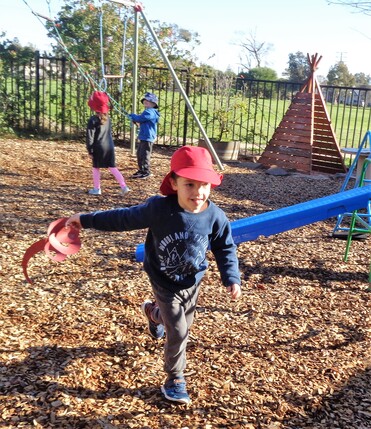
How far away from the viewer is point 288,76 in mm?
61969

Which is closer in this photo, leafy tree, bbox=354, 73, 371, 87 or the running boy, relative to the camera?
the running boy

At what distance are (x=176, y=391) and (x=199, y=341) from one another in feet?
2.26

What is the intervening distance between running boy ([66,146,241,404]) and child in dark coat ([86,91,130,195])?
465 centimetres

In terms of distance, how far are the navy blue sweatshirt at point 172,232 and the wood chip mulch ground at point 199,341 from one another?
2.17 feet

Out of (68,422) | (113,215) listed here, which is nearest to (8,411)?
(68,422)

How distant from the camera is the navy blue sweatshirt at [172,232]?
263cm

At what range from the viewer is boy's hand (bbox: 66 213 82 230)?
2.75 metres

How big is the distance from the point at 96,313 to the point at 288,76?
61.9m

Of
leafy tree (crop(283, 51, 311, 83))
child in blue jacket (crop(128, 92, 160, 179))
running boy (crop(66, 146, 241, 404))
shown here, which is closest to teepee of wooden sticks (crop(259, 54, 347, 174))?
child in blue jacket (crop(128, 92, 160, 179))

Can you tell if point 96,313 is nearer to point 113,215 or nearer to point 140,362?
point 140,362

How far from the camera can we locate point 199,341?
11.3 feet

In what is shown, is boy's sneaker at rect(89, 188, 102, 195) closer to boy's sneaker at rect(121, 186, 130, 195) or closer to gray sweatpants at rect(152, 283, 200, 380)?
boy's sneaker at rect(121, 186, 130, 195)

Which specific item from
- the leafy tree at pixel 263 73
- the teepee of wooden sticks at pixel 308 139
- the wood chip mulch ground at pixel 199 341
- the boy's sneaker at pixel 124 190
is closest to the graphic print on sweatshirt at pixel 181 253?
the wood chip mulch ground at pixel 199 341

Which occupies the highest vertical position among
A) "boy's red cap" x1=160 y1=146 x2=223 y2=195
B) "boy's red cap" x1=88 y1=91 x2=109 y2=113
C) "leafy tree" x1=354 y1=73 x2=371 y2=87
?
"leafy tree" x1=354 y1=73 x2=371 y2=87
